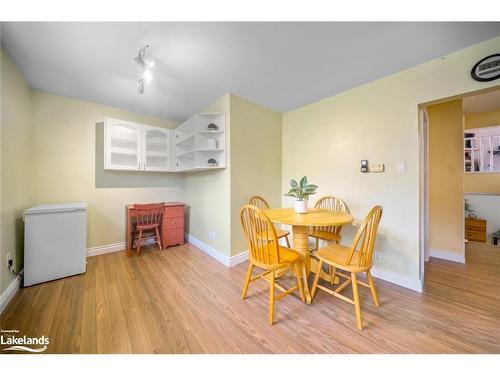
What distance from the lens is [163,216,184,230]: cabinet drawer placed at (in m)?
2.99

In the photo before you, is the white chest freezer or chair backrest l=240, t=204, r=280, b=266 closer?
chair backrest l=240, t=204, r=280, b=266

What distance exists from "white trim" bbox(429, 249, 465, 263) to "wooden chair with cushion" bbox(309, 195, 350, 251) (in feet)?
5.78

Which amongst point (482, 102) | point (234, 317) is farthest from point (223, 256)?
point (482, 102)

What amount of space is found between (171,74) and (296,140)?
1.95 m

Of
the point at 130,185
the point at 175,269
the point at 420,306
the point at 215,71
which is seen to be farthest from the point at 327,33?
the point at 130,185

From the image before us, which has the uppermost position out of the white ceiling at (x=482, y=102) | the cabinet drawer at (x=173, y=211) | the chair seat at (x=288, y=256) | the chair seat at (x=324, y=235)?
the white ceiling at (x=482, y=102)

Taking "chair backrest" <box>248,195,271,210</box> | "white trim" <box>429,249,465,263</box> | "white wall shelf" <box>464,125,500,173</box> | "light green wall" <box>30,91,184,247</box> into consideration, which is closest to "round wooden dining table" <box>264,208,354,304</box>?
"chair backrest" <box>248,195,271,210</box>

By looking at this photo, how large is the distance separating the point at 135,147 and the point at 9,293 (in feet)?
6.86

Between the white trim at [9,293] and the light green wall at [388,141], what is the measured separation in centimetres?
346

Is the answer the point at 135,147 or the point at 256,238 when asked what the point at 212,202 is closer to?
the point at 256,238

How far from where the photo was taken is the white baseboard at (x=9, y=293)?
4.96 ft

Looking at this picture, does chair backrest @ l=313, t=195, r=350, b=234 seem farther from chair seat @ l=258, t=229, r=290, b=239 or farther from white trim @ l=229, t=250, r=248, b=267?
white trim @ l=229, t=250, r=248, b=267

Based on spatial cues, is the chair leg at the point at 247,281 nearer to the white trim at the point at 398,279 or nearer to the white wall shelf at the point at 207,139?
the white wall shelf at the point at 207,139
